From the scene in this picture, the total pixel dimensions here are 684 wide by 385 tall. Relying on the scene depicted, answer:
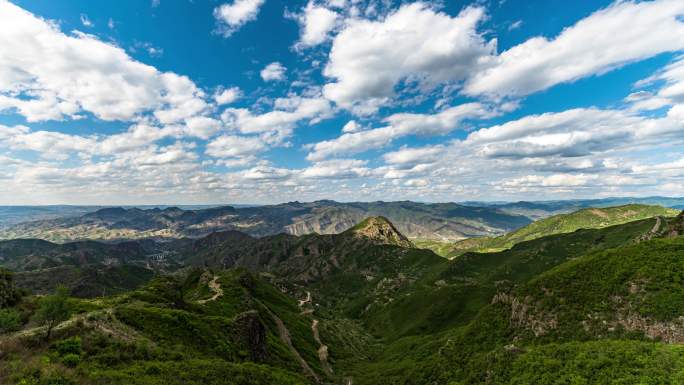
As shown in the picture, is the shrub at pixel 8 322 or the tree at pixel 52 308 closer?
the tree at pixel 52 308

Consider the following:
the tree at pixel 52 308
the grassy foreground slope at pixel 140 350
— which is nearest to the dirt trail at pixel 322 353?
the grassy foreground slope at pixel 140 350

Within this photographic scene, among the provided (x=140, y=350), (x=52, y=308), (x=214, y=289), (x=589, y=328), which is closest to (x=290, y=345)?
(x=214, y=289)

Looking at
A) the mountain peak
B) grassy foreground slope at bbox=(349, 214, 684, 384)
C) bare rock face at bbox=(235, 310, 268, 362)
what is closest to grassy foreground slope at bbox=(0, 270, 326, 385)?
bare rock face at bbox=(235, 310, 268, 362)

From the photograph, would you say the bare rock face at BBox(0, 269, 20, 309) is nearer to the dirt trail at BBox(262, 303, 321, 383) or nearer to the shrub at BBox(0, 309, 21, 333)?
the shrub at BBox(0, 309, 21, 333)

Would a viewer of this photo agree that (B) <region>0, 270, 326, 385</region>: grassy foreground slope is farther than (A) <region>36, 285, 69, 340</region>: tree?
No

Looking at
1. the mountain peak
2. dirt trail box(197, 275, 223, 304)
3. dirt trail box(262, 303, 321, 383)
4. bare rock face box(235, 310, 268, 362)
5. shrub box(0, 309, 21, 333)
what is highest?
the mountain peak

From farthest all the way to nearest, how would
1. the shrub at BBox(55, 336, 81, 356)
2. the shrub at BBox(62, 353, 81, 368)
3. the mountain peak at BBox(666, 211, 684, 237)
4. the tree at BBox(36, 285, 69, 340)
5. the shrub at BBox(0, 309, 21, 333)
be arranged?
the mountain peak at BBox(666, 211, 684, 237), the shrub at BBox(0, 309, 21, 333), the tree at BBox(36, 285, 69, 340), the shrub at BBox(55, 336, 81, 356), the shrub at BBox(62, 353, 81, 368)

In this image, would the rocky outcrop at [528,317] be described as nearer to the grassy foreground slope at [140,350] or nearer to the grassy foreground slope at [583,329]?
the grassy foreground slope at [583,329]

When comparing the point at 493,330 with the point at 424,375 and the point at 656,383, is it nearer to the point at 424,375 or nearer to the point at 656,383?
the point at 424,375

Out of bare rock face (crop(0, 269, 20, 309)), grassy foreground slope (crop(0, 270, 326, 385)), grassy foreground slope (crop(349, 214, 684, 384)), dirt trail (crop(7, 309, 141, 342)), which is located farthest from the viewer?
bare rock face (crop(0, 269, 20, 309))

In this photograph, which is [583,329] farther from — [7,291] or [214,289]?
[214,289]

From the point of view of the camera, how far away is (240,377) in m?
48.5

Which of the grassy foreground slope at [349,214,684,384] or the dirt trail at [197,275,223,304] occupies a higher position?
the grassy foreground slope at [349,214,684,384]

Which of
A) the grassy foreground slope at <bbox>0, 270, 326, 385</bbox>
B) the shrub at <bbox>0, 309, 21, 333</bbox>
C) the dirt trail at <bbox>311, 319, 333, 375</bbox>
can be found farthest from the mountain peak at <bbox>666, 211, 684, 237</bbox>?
the shrub at <bbox>0, 309, 21, 333</bbox>
